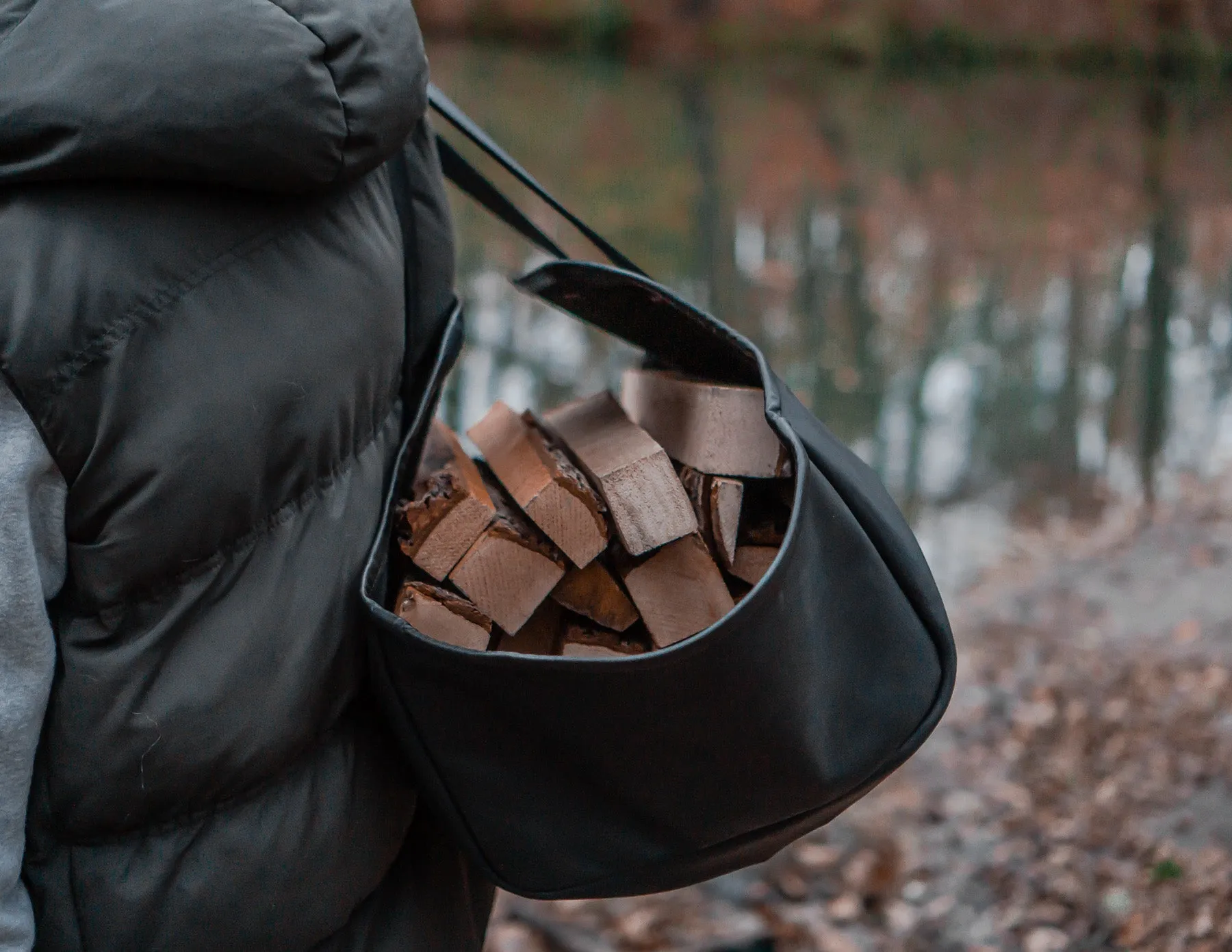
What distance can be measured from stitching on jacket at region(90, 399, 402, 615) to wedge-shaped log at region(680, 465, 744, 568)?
305 millimetres

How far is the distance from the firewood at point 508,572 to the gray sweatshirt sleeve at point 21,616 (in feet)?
1.18

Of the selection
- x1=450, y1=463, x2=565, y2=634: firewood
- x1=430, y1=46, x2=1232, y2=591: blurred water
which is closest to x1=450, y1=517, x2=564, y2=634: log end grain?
x1=450, y1=463, x2=565, y2=634: firewood

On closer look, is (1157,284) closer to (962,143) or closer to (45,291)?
(962,143)

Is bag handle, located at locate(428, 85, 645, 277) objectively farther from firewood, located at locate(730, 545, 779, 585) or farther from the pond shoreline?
the pond shoreline

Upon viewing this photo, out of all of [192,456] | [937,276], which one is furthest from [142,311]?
[937,276]

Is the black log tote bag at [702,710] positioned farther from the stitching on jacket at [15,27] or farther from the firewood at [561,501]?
the stitching on jacket at [15,27]

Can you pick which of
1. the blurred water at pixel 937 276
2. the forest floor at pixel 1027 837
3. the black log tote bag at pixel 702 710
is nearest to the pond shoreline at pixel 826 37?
the blurred water at pixel 937 276

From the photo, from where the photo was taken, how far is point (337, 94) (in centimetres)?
89

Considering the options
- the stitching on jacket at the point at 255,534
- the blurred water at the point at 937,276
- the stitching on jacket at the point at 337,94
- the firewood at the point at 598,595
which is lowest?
the blurred water at the point at 937,276

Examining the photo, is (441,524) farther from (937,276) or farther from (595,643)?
(937,276)

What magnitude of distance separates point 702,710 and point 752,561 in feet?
0.80

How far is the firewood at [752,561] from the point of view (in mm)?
1158

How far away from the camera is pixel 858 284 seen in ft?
28.9

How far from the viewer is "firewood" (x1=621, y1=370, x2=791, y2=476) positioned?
3.70ft
